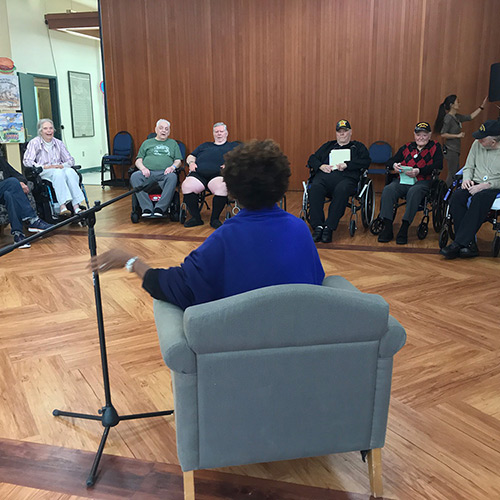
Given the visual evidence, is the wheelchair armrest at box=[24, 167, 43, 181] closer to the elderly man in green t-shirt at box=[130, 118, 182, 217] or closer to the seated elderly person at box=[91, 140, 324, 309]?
the elderly man in green t-shirt at box=[130, 118, 182, 217]

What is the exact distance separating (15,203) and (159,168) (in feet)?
5.78

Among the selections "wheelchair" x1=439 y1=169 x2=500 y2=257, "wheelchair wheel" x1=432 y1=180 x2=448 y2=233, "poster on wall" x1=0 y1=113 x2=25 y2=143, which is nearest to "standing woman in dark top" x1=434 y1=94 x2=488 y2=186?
"wheelchair wheel" x1=432 y1=180 x2=448 y2=233

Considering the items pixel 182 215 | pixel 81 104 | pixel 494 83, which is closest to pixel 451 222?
pixel 182 215

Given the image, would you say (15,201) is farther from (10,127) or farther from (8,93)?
(8,93)

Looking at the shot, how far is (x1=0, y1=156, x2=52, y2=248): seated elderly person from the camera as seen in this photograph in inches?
199

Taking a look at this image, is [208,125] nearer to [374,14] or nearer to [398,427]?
[374,14]

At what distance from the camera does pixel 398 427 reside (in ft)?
6.94

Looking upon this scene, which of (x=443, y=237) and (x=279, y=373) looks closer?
(x=279, y=373)

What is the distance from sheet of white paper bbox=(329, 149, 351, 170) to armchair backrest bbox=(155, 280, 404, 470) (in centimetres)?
413

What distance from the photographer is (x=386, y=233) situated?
→ 204 inches

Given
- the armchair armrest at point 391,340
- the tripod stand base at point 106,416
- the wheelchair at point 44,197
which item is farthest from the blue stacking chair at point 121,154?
the armchair armrest at point 391,340

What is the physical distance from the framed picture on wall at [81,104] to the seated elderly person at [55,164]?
568 cm

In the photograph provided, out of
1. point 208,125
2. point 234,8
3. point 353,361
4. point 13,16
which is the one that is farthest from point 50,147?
point 353,361

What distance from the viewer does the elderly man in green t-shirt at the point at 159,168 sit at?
238 inches
